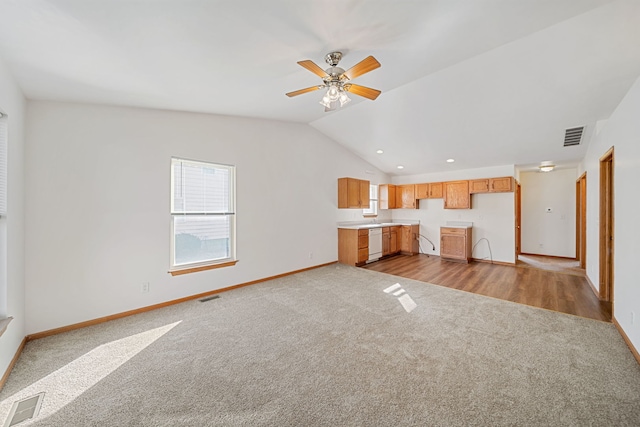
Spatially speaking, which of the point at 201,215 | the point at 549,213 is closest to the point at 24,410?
the point at 201,215

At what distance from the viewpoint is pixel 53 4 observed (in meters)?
1.47

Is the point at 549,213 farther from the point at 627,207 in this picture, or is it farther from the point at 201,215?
the point at 201,215

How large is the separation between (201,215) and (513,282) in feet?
18.3

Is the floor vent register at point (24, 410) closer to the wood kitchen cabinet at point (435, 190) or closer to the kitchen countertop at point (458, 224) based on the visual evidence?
the kitchen countertop at point (458, 224)

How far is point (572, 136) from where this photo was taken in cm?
429

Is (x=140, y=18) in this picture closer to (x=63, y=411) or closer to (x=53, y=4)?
(x=53, y=4)

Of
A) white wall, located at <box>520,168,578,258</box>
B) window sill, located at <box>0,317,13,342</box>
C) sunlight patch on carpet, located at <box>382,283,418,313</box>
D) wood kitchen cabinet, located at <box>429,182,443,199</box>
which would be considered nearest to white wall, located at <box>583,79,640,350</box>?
sunlight patch on carpet, located at <box>382,283,418,313</box>

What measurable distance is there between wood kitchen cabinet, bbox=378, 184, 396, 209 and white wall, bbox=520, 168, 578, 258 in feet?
12.4

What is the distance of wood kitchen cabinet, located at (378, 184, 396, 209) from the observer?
7480mm

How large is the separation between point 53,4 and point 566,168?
9554mm

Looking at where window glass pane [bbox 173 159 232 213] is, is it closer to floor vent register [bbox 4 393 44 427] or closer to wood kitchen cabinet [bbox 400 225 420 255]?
floor vent register [bbox 4 393 44 427]

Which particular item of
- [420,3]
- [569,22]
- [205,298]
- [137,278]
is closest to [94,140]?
[137,278]

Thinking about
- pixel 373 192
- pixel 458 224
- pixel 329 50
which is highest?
pixel 329 50

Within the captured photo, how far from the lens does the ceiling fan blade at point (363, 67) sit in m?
2.13
